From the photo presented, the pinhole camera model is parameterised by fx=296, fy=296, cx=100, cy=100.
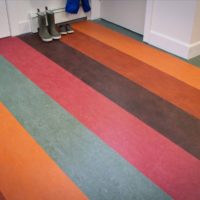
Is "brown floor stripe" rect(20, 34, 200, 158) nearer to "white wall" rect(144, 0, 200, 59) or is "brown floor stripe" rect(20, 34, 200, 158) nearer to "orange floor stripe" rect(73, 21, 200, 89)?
"orange floor stripe" rect(73, 21, 200, 89)

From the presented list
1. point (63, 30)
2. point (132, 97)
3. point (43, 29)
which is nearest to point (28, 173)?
point (132, 97)

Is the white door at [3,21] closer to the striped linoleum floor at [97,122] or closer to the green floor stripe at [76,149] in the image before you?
the striped linoleum floor at [97,122]

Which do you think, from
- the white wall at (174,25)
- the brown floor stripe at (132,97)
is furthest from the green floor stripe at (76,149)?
the white wall at (174,25)

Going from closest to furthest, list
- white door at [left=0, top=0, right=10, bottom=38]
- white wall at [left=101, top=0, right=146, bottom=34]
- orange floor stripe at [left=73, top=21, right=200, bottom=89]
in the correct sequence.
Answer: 1. orange floor stripe at [left=73, top=21, right=200, bottom=89]
2. white door at [left=0, top=0, right=10, bottom=38]
3. white wall at [left=101, top=0, right=146, bottom=34]

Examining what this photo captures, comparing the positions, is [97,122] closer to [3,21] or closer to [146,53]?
[146,53]

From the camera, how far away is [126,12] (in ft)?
11.6

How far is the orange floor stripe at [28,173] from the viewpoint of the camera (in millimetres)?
1589

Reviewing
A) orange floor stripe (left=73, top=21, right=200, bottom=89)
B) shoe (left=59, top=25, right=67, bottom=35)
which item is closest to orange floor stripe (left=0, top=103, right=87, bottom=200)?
orange floor stripe (left=73, top=21, right=200, bottom=89)

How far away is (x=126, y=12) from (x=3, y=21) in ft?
4.63

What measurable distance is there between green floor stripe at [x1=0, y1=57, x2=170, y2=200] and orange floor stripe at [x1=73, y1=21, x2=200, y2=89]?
3.68 feet

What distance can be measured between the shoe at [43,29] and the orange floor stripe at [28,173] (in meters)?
1.50

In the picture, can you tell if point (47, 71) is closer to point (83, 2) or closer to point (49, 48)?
point (49, 48)

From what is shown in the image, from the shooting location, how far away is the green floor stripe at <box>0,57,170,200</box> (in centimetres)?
162

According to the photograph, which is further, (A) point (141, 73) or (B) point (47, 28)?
(B) point (47, 28)
